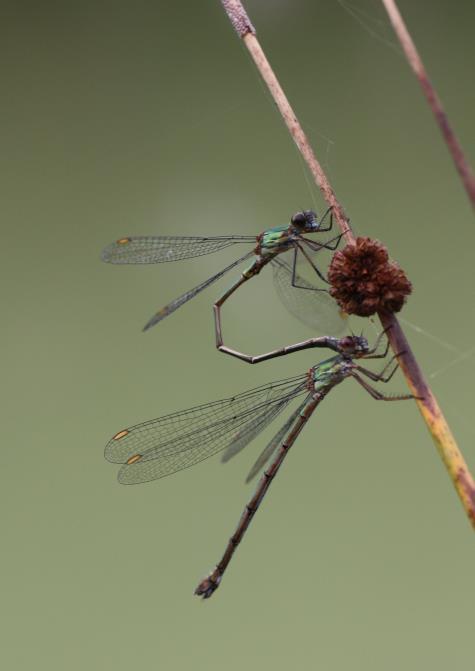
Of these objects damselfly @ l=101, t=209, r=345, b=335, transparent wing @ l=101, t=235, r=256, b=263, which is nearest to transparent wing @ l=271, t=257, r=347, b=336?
damselfly @ l=101, t=209, r=345, b=335

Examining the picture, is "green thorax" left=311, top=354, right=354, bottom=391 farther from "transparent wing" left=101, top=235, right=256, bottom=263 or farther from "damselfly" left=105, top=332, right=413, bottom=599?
"transparent wing" left=101, top=235, right=256, bottom=263

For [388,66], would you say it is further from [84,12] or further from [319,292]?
[319,292]

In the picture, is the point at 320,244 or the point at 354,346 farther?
the point at 320,244

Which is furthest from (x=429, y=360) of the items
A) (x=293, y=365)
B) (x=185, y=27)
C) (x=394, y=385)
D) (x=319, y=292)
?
(x=185, y=27)

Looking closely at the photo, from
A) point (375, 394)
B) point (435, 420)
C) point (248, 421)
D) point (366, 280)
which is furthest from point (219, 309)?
point (435, 420)

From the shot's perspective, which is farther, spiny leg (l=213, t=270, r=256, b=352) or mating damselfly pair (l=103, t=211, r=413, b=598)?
spiny leg (l=213, t=270, r=256, b=352)

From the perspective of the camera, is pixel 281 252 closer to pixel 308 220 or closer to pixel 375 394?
pixel 308 220
